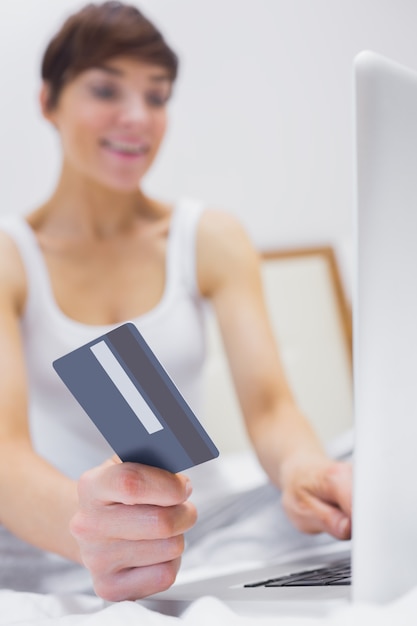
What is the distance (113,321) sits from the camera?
1.42 metres

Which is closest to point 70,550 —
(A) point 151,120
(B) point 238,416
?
(A) point 151,120

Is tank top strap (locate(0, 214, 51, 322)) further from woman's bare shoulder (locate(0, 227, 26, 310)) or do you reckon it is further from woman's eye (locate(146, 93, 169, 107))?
woman's eye (locate(146, 93, 169, 107))

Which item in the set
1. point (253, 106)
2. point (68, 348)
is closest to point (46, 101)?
point (68, 348)

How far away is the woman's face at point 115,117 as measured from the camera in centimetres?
168

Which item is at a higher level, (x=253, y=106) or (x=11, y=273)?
(x=11, y=273)

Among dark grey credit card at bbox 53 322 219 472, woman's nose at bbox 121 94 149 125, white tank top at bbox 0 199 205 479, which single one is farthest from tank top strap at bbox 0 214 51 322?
dark grey credit card at bbox 53 322 219 472

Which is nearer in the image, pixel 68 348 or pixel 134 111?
pixel 68 348

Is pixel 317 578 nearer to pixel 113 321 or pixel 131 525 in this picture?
pixel 131 525

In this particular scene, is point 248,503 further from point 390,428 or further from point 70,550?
point 390,428

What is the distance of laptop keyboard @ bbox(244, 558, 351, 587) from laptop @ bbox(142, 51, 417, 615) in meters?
0.11

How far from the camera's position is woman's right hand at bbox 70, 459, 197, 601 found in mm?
536

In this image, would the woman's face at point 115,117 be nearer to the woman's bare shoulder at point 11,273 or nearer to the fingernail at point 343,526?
the woman's bare shoulder at point 11,273

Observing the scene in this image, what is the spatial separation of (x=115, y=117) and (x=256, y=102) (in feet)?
2.47

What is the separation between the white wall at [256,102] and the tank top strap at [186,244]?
831mm
